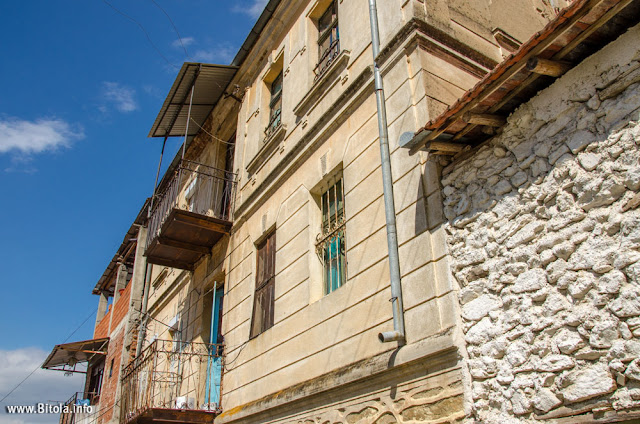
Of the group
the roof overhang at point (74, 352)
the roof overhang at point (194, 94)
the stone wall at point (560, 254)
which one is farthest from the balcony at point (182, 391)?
the roof overhang at point (74, 352)

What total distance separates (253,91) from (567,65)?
326 inches

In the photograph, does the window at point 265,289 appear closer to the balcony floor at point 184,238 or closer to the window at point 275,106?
the balcony floor at point 184,238

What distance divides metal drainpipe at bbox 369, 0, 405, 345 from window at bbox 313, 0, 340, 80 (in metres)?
1.63

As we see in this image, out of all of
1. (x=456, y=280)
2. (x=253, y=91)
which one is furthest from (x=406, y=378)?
(x=253, y=91)

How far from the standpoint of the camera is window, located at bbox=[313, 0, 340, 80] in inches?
351

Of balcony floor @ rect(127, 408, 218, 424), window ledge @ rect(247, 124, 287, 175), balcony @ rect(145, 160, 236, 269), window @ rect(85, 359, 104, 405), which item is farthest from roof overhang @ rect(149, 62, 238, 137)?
window @ rect(85, 359, 104, 405)

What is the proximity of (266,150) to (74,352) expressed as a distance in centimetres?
1480

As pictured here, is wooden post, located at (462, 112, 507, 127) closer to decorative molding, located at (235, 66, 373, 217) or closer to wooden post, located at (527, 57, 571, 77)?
wooden post, located at (527, 57, 571, 77)

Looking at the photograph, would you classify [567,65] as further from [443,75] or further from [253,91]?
[253,91]

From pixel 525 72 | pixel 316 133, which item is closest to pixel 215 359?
pixel 316 133

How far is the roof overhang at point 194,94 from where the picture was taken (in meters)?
11.9

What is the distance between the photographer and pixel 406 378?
204 inches

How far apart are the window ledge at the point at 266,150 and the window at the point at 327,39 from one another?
1.21 metres

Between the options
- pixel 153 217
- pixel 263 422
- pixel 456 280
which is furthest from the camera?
pixel 153 217
